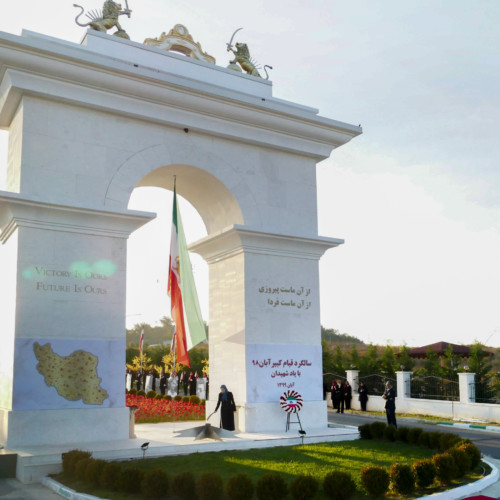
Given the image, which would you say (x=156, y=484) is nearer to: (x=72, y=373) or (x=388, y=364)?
(x=72, y=373)

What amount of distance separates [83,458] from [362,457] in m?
4.72

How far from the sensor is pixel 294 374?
14.1 meters

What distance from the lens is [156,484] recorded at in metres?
8.22

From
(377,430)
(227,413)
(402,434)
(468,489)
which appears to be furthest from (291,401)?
(468,489)

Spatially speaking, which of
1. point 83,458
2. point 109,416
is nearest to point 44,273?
point 109,416

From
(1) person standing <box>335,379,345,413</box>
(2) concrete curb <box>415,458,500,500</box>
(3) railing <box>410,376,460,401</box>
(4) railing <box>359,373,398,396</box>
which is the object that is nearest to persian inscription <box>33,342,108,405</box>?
(2) concrete curb <box>415,458,500,500</box>

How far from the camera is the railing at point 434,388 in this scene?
21.4m

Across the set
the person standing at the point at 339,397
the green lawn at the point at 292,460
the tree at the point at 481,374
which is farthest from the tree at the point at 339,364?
the green lawn at the point at 292,460

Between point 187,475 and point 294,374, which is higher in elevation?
point 294,374

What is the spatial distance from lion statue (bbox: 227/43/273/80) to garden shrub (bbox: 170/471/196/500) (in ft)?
34.2

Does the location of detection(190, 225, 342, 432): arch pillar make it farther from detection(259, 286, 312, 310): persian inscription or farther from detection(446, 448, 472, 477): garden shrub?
detection(446, 448, 472, 477): garden shrub

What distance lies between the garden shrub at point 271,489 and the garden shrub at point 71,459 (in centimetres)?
313

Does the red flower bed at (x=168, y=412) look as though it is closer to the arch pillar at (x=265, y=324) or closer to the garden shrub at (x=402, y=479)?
the arch pillar at (x=265, y=324)

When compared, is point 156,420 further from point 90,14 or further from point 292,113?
point 90,14
